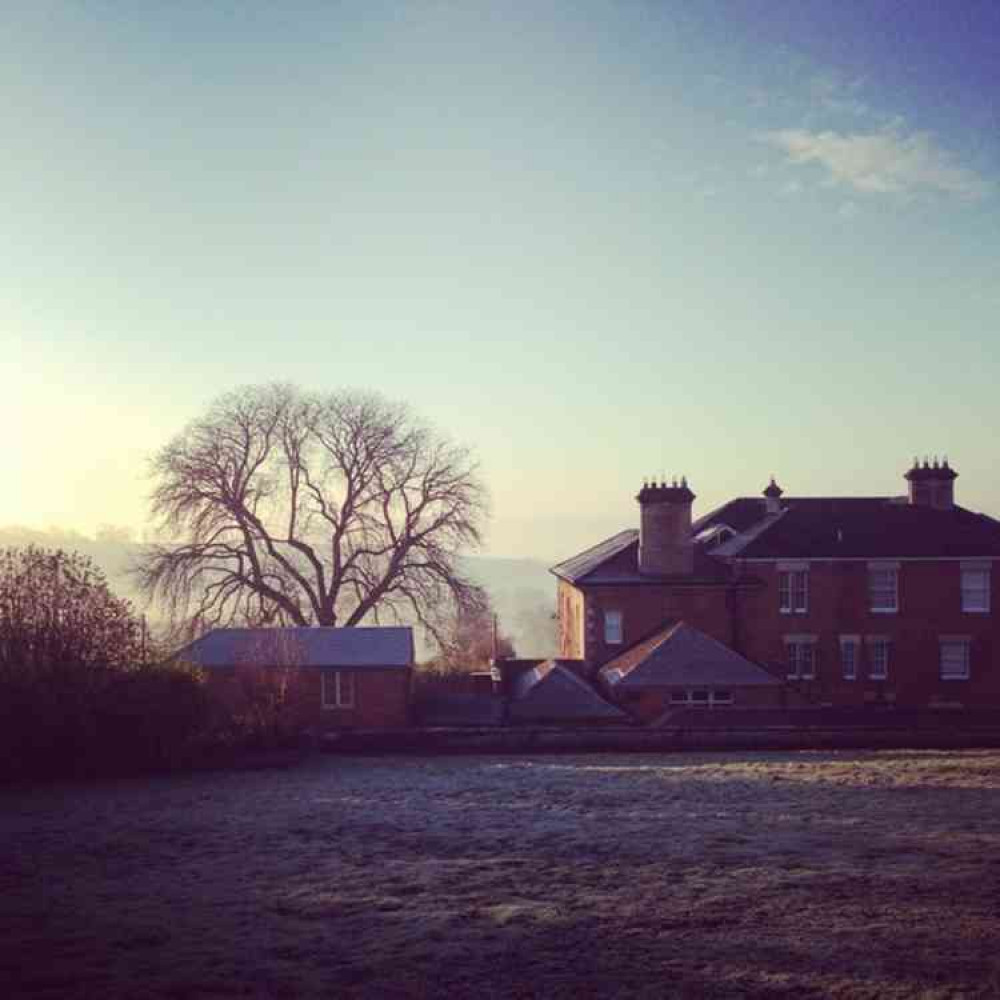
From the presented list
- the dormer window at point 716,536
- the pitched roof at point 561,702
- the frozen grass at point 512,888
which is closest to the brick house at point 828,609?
the dormer window at point 716,536

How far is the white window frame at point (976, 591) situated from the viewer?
44625 mm

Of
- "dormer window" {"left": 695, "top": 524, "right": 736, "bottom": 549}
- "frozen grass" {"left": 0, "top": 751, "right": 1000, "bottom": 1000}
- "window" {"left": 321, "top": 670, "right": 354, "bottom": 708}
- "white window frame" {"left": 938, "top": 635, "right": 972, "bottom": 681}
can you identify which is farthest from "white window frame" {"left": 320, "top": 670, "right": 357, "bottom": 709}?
"white window frame" {"left": 938, "top": 635, "right": 972, "bottom": 681}

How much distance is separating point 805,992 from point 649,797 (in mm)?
12376

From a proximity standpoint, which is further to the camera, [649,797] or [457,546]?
[457,546]

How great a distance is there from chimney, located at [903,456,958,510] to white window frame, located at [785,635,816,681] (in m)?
9.21

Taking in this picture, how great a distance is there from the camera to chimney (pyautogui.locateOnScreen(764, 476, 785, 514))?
50.0m

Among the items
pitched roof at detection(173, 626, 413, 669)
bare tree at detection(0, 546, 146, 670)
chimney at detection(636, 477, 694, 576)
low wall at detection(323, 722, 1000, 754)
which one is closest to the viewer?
bare tree at detection(0, 546, 146, 670)

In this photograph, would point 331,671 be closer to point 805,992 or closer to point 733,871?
point 733,871

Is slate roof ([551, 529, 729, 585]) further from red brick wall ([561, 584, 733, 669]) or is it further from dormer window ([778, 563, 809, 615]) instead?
dormer window ([778, 563, 809, 615])

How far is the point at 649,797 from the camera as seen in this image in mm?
23531

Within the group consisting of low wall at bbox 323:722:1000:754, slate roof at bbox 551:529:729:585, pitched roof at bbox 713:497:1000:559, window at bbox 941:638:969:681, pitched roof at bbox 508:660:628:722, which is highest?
pitched roof at bbox 713:497:1000:559

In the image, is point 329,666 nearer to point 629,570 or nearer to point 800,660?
point 629,570

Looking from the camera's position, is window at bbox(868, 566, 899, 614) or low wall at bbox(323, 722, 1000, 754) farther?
window at bbox(868, 566, 899, 614)

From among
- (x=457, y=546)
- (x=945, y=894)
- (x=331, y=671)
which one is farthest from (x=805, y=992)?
(x=457, y=546)
